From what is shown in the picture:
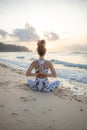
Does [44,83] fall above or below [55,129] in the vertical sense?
above

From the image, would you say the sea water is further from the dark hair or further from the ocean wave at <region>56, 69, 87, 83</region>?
the dark hair

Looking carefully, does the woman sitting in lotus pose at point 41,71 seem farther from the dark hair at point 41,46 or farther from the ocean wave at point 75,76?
the ocean wave at point 75,76

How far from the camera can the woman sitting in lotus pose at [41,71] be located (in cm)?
506

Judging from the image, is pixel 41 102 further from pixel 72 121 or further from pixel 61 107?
pixel 72 121

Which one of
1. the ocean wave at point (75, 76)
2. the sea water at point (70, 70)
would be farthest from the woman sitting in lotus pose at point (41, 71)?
the ocean wave at point (75, 76)

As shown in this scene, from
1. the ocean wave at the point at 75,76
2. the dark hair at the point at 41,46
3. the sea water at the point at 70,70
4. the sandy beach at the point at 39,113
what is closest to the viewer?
the sandy beach at the point at 39,113

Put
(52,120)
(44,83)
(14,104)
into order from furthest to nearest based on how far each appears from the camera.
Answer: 1. (44,83)
2. (14,104)
3. (52,120)

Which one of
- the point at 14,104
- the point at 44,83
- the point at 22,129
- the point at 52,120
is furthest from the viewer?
the point at 44,83

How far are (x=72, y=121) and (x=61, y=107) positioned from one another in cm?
79

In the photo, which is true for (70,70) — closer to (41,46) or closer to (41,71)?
(41,71)

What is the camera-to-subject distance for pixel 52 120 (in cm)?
340

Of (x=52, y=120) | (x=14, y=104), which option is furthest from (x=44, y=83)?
(x=52, y=120)

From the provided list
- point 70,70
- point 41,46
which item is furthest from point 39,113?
point 70,70

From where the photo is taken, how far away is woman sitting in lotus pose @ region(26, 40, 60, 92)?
199 inches
